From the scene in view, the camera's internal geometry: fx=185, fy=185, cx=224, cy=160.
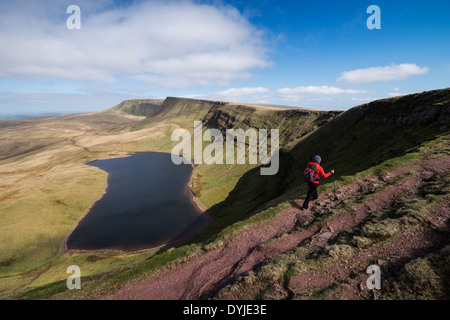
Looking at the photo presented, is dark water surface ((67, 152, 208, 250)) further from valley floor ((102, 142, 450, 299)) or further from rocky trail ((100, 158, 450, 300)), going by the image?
valley floor ((102, 142, 450, 299))

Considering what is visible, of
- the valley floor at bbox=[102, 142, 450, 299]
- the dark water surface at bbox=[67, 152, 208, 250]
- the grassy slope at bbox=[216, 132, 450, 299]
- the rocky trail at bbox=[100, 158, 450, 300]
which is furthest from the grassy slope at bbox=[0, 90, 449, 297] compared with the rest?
the dark water surface at bbox=[67, 152, 208, 250]

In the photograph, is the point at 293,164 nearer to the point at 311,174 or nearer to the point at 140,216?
the point at 311,174

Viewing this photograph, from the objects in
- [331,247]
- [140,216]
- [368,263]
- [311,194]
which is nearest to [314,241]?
[331,247]

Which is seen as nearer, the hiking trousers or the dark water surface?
the hiking trousers

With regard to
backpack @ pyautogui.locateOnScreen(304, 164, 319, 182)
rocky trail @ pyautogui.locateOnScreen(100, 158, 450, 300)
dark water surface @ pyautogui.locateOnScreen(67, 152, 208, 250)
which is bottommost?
dark water surface @ pyautogui.locateOnScreen(67, 152, 208, 250)

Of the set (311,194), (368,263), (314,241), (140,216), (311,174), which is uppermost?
(311,174)

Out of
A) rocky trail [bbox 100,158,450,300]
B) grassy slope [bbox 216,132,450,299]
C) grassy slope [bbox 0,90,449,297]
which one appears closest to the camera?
grassy slope [bbox 216,132,450,299]
